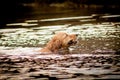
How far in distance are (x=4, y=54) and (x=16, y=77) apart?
4.34m

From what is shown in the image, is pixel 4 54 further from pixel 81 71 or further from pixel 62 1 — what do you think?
pixel 62 1

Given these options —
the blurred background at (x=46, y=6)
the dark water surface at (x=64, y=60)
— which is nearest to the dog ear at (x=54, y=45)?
the dark water surface at (x=64, y=60)

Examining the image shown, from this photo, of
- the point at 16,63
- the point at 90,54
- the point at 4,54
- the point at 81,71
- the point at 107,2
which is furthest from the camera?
the point at 107,2

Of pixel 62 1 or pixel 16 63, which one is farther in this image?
pixel 62 1

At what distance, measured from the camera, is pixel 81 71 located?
32.7 feet

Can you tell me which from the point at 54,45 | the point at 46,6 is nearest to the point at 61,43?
the point at 54,45

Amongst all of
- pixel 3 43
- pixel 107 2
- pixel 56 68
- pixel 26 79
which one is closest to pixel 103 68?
pixel 56 68

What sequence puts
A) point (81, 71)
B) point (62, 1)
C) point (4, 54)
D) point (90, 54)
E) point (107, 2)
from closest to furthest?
point (81, 71) → point (90, 54) → point (4, 54) → point (107, 2) → point (62, 1)

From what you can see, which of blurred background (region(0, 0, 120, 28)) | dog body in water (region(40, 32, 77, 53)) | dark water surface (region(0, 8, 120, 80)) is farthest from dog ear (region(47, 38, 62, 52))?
blurred background (region(0, 0, 120, 28))

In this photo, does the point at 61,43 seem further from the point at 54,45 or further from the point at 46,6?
the point at 46,6

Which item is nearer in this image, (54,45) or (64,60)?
(64,60)

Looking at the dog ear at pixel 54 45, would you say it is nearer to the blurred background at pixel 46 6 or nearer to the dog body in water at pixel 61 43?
the dog body in water at pixel 61 43

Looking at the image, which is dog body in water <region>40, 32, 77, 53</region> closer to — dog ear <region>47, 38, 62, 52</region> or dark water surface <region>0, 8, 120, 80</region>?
dog ear <region>47, 38, 62, 52</region>

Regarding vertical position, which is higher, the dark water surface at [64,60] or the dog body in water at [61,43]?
the dog body in water at [61,43]
